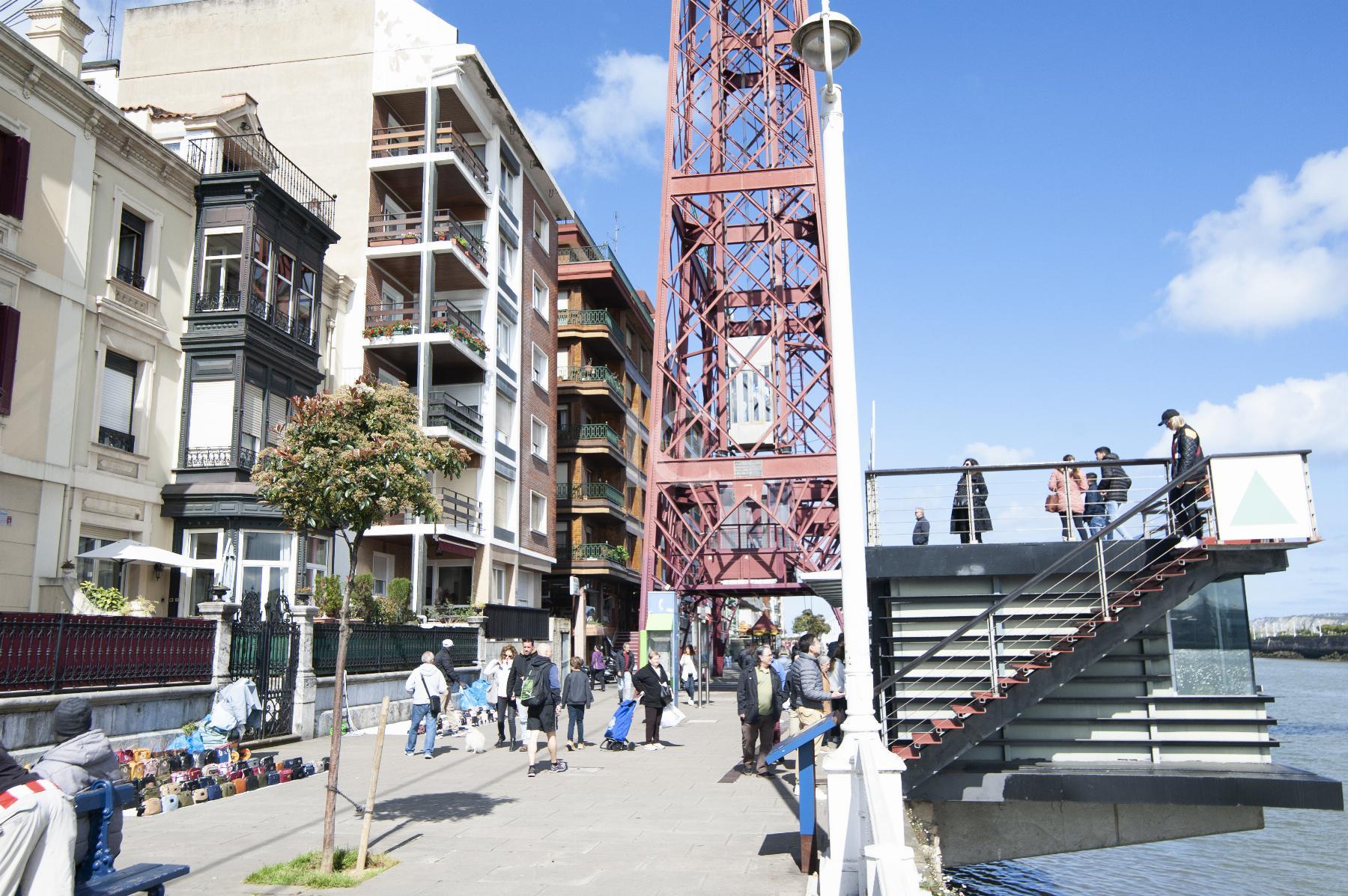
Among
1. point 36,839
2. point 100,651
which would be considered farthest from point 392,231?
point 36,839

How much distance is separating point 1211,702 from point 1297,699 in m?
54.7

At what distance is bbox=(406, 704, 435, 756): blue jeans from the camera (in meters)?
15.7

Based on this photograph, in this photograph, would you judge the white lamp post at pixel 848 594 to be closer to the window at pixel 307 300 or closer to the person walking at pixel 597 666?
the window at pixel 307 300

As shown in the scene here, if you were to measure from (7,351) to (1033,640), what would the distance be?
16818 mm

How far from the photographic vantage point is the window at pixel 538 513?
3712cm

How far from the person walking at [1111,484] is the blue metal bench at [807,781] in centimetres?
664

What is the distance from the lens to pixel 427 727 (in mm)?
15758

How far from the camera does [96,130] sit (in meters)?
19.5

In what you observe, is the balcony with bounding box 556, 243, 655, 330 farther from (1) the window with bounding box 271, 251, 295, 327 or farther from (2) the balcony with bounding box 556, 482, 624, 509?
(1) the window with bounding box 271, 251, 295, 327

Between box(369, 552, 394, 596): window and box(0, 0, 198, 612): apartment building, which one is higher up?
box(0, 0, 198, 612): apartment building

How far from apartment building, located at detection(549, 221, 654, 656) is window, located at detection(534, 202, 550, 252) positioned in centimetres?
312

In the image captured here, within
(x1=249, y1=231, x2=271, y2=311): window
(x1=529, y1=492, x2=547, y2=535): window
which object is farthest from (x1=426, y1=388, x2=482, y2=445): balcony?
(x1=249, y1=231, x2=271, y2=311): window

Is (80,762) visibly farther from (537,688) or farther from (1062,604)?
(1062,604)

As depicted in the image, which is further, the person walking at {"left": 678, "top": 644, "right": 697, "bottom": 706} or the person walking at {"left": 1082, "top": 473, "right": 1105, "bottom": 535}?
the person walking at {"left": 678, "top": 644, "right": 697, "bottom": 706}
